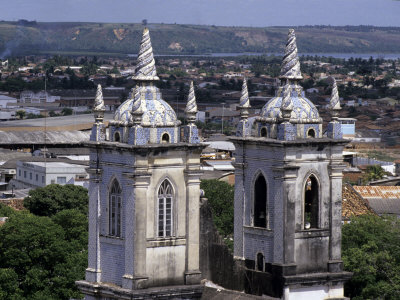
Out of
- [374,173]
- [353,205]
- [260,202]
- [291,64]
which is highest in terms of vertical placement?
[291,64]

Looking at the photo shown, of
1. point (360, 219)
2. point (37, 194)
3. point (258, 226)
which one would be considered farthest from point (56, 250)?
point (37, 194)

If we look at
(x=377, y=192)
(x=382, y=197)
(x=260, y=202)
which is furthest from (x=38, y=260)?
(x=377, y=192)

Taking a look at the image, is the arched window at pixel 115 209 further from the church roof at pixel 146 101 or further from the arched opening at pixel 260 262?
the arched opening at pixel 260 262

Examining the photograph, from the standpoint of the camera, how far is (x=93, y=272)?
146 ft

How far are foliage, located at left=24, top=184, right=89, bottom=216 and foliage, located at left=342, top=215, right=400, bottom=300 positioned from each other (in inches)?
1122

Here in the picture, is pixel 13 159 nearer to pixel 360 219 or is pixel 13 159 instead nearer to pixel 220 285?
pixel 360 219

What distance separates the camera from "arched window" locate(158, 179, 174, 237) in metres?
43.8

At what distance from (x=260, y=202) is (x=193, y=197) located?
9.94 ft

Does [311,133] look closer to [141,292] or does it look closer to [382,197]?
[141,292]

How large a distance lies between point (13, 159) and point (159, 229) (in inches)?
3962

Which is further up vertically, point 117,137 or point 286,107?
point 286,107

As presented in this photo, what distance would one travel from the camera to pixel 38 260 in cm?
6869

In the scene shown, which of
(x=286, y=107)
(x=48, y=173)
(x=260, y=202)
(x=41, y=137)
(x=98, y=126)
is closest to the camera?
(x=98, y=126)

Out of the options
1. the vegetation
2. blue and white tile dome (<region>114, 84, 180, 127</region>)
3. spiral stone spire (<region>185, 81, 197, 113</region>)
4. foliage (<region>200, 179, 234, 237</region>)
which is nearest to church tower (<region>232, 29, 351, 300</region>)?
spiral stone spire (<region>185, 81, 197, 113</region>)
